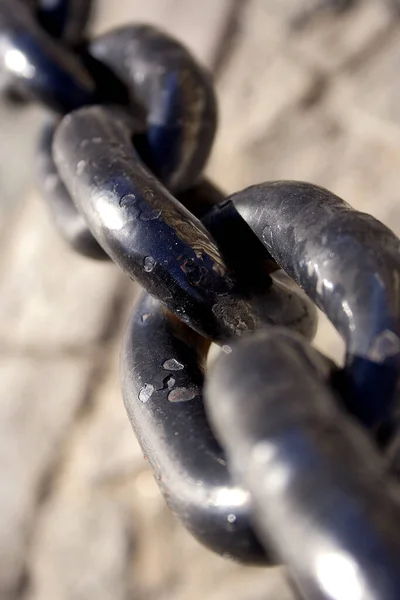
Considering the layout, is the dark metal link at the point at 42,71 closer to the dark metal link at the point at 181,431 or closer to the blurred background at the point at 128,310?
the dark metal link at the point at 181,431

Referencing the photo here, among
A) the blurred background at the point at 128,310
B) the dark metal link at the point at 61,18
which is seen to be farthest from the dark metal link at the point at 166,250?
the blurred background at the point at 128,310

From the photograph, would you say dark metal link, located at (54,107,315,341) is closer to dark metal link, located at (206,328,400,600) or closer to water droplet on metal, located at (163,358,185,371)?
water droplet on metal, located at (163,358,185,371)

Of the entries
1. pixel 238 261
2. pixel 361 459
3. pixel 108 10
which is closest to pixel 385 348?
pixel 361 459

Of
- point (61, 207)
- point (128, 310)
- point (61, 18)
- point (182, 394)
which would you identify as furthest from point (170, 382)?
point (128, 310)

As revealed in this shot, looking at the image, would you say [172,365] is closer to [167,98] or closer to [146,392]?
[146,392]

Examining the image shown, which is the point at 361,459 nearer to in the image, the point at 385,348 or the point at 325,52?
the point at 385,348

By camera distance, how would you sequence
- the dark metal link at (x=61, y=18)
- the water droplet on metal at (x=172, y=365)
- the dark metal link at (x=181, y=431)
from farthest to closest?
the dark metal link at (x=61, y=18)
the water droplet on metal at (x=172, y=365)
the dark metal link at (x=181, y=431)
